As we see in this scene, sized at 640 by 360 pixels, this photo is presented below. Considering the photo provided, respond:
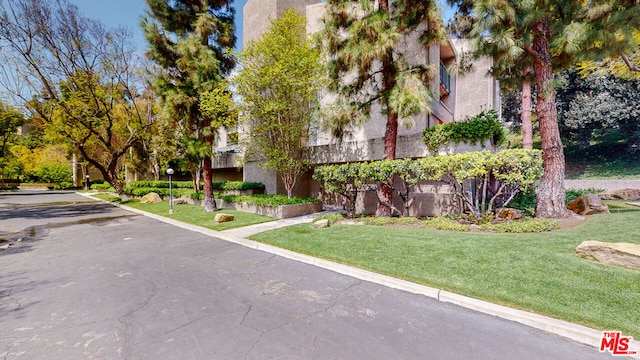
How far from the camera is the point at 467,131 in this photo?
10523 mm

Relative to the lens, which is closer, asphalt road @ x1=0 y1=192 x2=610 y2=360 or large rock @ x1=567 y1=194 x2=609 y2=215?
asphalt road @ x1=0 y1=192 x2=610 y2=360

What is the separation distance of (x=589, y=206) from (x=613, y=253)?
6.77m

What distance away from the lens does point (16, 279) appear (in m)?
5.49

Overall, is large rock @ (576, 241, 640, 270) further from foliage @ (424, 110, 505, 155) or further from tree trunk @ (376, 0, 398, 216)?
tree trunk @ (376, 0, 398, 216)

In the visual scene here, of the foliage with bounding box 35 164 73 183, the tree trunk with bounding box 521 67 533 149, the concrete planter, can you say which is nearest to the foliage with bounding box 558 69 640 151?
the tree trunk with bounding box 521 67 533 149

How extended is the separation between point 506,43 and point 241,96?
36.5 feet

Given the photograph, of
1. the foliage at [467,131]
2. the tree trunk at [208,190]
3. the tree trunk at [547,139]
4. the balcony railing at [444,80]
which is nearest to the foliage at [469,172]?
the tree trunk at [547,139]

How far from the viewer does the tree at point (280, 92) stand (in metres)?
12.0

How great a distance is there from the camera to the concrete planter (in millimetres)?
12849

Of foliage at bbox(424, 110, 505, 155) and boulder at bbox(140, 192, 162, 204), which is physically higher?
foliage at bbox(424, 110, 505, 155)

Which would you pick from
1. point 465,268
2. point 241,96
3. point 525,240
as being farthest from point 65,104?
point 525,240

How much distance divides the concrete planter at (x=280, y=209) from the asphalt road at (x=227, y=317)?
19.8 feet

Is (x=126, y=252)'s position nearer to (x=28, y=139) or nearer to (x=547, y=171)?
(x=547, y=171)

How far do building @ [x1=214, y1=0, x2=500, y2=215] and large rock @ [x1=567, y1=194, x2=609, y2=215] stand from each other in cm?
471
